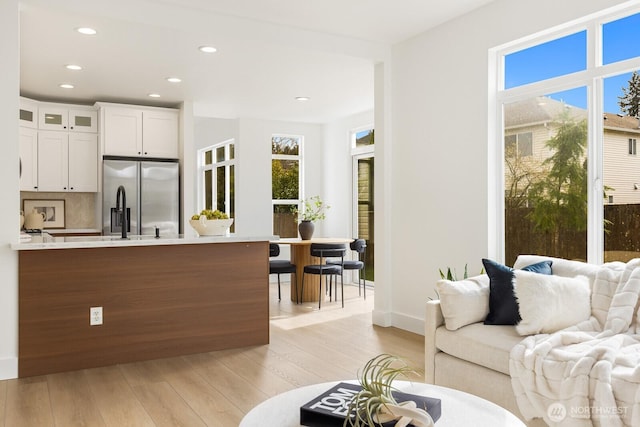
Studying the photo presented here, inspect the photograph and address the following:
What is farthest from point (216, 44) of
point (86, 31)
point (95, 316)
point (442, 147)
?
point (95, 316)

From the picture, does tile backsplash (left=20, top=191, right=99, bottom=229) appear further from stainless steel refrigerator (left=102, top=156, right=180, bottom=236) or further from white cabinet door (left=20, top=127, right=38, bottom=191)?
stainless steel refrigerator (left=102, top=156, right=180, bottom=236)

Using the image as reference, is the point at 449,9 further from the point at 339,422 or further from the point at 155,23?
the point at 339,422

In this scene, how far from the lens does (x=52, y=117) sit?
6.61 metres

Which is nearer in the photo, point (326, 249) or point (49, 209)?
point (326, 249)

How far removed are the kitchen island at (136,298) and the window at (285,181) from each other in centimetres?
Result: 419

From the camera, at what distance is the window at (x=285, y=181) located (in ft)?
28.3

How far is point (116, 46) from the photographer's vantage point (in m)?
4.62

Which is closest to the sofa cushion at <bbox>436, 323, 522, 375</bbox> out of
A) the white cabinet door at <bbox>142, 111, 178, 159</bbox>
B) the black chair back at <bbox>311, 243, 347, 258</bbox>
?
the black chair back at <bbox>311, 243, 347, 258</bbox>

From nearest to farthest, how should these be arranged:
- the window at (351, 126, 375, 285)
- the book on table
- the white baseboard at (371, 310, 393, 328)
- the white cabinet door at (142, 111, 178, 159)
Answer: the book on table, the white baseboard at (371, 310, 393, 328), the white cabinet door at (142, 111, 178, 159), the window at (351, 126, 375, 285)

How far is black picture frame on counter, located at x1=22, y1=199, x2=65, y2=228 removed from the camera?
6.72 meters

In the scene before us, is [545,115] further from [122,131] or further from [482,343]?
[122,131]

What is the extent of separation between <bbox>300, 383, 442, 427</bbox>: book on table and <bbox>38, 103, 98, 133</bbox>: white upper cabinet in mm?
6149

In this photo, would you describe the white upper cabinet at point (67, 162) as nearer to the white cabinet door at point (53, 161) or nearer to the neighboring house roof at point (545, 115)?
the white cabinet door at point (53, 161)

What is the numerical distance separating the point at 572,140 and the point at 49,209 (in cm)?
624
